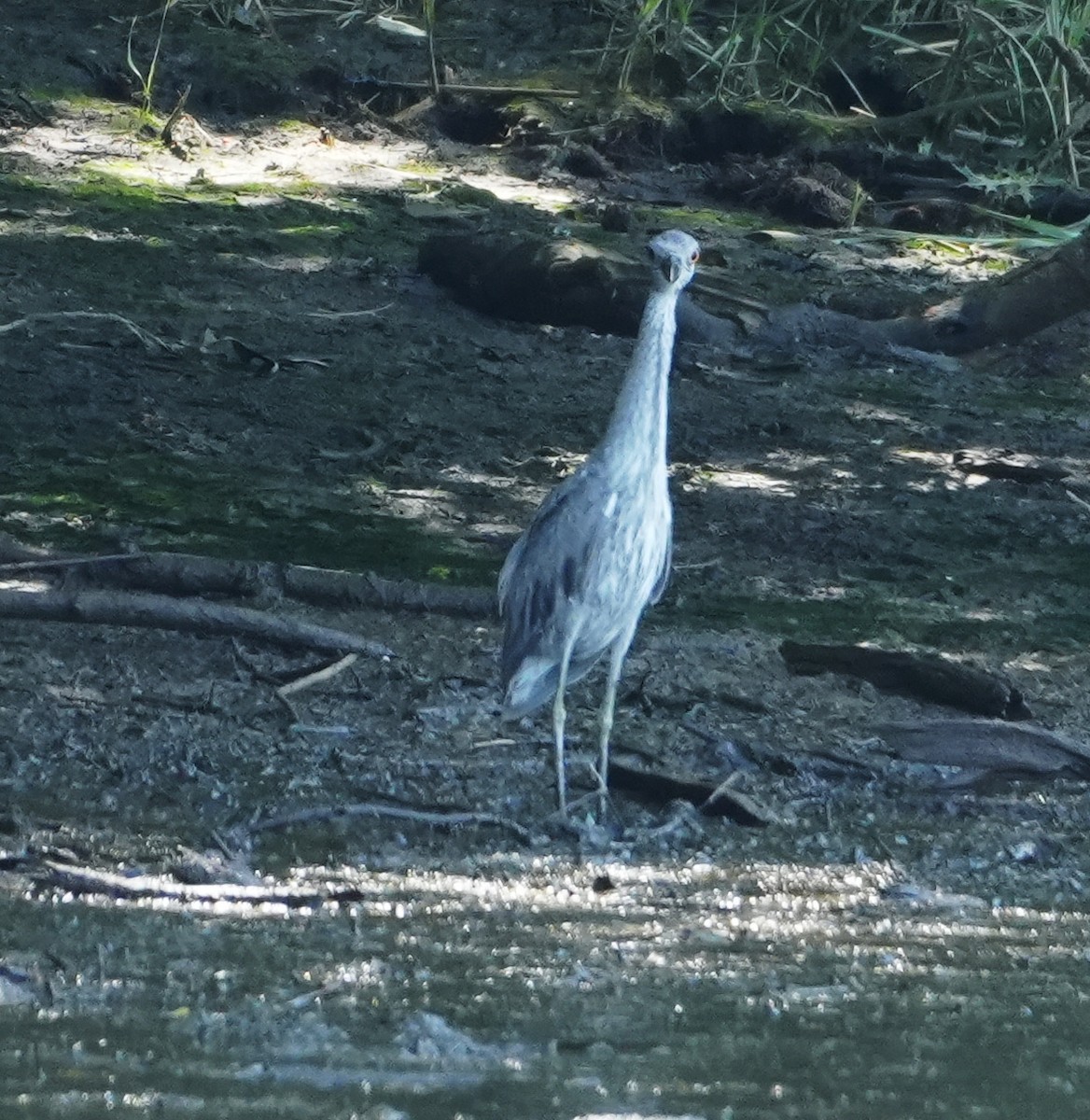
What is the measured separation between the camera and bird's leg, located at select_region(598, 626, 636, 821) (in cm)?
474

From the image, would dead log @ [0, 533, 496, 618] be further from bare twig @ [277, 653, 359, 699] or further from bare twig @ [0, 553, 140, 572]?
bare twig @ [277, 653, 359, 699]

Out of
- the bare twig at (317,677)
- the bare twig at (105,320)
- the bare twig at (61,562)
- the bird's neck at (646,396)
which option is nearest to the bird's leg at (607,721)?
the bird's neck at (646,396)

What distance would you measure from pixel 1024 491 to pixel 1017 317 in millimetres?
1613

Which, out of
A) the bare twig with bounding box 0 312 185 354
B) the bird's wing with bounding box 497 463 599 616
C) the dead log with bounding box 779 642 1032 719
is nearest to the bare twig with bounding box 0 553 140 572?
the bird's wing with bounding box 497 463 599 616

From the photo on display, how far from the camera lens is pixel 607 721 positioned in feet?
16.3

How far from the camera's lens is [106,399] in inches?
302

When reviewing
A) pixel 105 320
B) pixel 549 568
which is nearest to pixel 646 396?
pixel 549 568

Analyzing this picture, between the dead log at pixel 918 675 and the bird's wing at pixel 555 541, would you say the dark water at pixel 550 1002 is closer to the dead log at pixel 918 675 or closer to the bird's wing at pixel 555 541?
the bird's wing at pixel 555 541

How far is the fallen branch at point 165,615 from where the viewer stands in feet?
17.2

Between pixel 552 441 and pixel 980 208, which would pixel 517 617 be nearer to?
pixel 552 441

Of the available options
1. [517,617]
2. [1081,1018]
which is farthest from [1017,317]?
[1081,1018]

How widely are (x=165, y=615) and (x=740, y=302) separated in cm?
478

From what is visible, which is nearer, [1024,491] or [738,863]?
[738,863]

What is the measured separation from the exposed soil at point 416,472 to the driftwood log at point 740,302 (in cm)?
15
